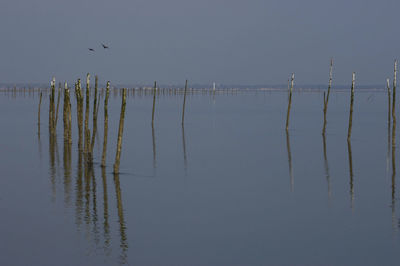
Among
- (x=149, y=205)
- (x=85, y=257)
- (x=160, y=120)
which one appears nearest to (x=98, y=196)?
(x=149, y=205)

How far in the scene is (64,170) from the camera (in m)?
18.0

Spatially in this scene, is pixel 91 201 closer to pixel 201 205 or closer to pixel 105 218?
pixel 105 218

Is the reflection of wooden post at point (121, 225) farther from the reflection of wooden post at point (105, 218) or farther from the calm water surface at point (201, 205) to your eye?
the reflection of wooden post at point (105, 218)

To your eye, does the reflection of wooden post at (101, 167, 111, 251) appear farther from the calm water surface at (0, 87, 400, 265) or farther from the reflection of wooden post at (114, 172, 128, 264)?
the reflection of wooden post at (114, 172, 128, 264)

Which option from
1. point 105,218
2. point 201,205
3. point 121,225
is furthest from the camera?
point 201,205

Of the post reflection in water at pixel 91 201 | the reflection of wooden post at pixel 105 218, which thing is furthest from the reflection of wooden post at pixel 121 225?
the reflection of wooden post at pixel 105 218

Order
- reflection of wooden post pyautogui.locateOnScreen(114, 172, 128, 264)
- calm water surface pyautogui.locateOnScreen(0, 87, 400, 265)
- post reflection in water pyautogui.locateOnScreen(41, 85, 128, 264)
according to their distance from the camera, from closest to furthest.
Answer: reflection of wooden post pyautogui.locateOnScreen(114, 172, 128, 264) → calm water surface pyautogui.locateOnScreen(0, 87, 400, 265) → post reflection in water pyautogui.locateOnScreen(41, 85, 128, 264)

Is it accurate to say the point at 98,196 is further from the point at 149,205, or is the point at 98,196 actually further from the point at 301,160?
the point at 301,160

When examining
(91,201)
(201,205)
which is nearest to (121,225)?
(91,201)

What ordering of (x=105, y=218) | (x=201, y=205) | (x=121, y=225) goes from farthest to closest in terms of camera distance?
(x=201, y=205) < (x=105, y=218) < (x=121, y=225)

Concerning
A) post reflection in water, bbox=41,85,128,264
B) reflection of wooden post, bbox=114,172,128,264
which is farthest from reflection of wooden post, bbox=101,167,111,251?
reflection of wooden post, bbox=114,172,128,264

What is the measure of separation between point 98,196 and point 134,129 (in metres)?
18.8

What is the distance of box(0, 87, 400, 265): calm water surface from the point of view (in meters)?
10.4

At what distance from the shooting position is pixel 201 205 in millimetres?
14062
